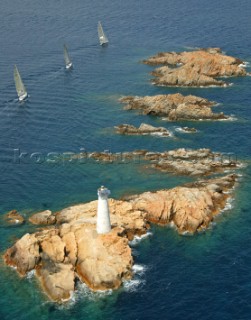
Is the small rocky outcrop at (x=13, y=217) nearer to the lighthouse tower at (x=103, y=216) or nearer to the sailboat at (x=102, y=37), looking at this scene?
the lighthouse tower at (x=103, y=216)

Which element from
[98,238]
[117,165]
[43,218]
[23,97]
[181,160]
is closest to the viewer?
[98,238]

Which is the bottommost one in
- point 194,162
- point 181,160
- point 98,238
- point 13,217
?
point 194,162

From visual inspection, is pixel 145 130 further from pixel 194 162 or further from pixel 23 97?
pixel 23 97

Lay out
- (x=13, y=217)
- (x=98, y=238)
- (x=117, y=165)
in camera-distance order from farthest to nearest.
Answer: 1. (x=117, y=165)
2. (x=13, y=217)
3. (x=98, y=238)

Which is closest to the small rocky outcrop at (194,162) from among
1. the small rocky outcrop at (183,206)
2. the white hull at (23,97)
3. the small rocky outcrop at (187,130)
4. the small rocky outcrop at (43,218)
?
the small rocky outcrop at (183,206)

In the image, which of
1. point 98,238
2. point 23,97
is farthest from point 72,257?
point 23,97

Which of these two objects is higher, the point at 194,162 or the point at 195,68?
the point at 195,68

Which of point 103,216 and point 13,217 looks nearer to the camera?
point 103,216
